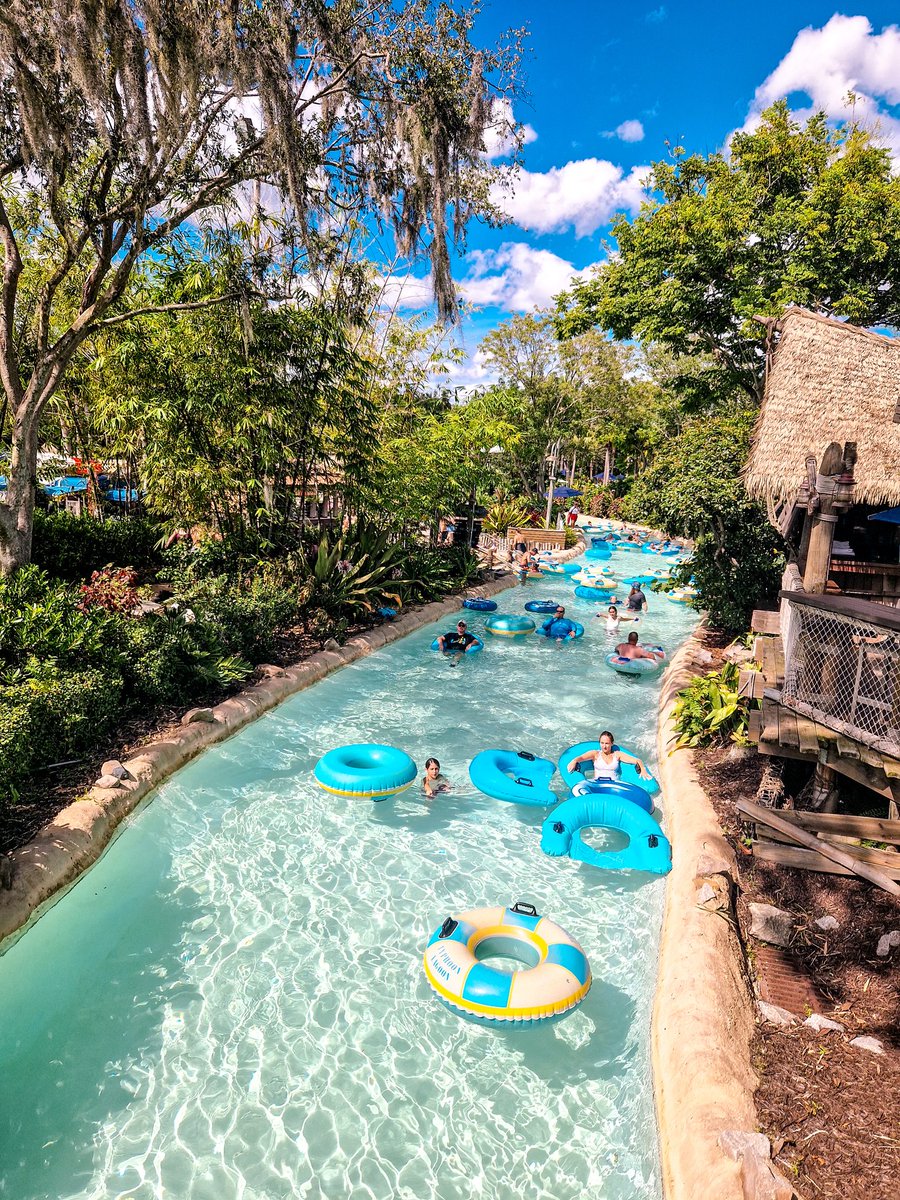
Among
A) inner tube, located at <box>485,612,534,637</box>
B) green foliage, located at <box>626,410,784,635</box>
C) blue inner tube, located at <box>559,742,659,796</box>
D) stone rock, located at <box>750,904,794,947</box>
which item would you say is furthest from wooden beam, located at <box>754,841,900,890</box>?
inner tube, located at <box>485,612,534,637</box>

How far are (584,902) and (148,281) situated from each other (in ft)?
43.8

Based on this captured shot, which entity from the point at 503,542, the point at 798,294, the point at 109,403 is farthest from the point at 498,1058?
the point at 503,542

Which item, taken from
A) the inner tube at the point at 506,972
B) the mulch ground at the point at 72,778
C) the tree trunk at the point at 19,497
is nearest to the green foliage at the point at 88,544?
the tree trunk at the point at 19,497

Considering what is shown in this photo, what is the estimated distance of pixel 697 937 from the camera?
5148mm

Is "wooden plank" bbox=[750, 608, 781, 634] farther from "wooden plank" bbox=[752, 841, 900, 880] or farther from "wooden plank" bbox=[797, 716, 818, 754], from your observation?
"wooden plank" bbox=[752, 841, 900, 880]

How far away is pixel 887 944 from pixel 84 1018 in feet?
19.9

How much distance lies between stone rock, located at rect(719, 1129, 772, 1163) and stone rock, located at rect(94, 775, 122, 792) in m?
6.15

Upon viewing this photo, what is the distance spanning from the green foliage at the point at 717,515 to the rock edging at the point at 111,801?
6.82 metres

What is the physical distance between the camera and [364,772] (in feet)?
25.1

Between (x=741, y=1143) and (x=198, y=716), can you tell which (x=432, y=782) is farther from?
(x=741, y=1143)

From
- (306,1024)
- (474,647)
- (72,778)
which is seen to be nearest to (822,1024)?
(306,1024)

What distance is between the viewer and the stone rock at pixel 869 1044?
13.7ft

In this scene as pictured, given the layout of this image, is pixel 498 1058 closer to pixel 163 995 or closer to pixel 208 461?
pixel 163 995

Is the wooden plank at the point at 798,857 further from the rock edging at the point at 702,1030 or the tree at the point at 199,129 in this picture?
the tree at the point at 199,129
